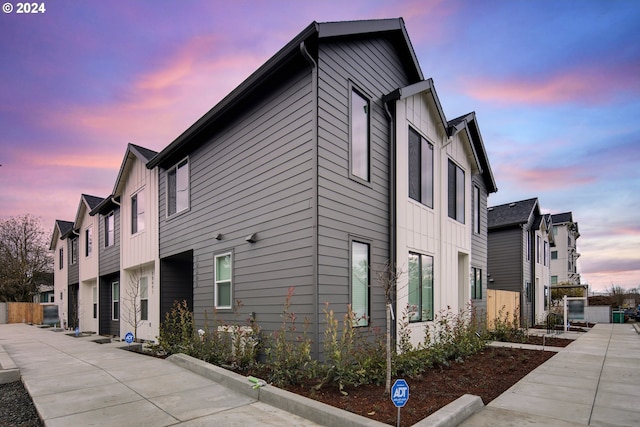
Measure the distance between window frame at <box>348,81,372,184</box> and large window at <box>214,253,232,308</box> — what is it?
12.1ft

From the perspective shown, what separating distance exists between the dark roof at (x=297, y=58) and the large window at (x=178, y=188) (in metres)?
0.42

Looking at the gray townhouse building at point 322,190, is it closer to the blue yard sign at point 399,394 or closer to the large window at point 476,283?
the large window at point 476,283

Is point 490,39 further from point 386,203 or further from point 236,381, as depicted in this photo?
point 236,381

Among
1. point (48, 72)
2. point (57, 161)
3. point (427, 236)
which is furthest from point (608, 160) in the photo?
point (57, 161)

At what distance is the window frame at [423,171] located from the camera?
973 cm

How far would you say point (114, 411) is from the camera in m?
5.14

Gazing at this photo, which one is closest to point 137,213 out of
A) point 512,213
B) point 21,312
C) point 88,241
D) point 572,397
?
point 88,241

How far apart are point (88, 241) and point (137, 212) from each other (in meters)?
8.44

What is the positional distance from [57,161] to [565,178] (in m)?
20.9

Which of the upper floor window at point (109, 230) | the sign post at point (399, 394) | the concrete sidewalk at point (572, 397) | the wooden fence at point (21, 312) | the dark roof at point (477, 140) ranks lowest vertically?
the wooden fence at point (21, 312)

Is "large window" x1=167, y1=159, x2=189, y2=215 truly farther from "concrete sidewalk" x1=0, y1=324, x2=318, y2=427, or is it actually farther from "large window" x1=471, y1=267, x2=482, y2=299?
"large window" x1=471, y1=267, x2=482, y2=299

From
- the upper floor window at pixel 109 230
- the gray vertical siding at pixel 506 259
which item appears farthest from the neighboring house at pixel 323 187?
the gray vertical siding at pixel 506 259

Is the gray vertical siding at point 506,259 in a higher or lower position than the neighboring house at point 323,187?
lower

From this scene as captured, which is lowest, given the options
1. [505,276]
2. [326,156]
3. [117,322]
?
[117,322]
